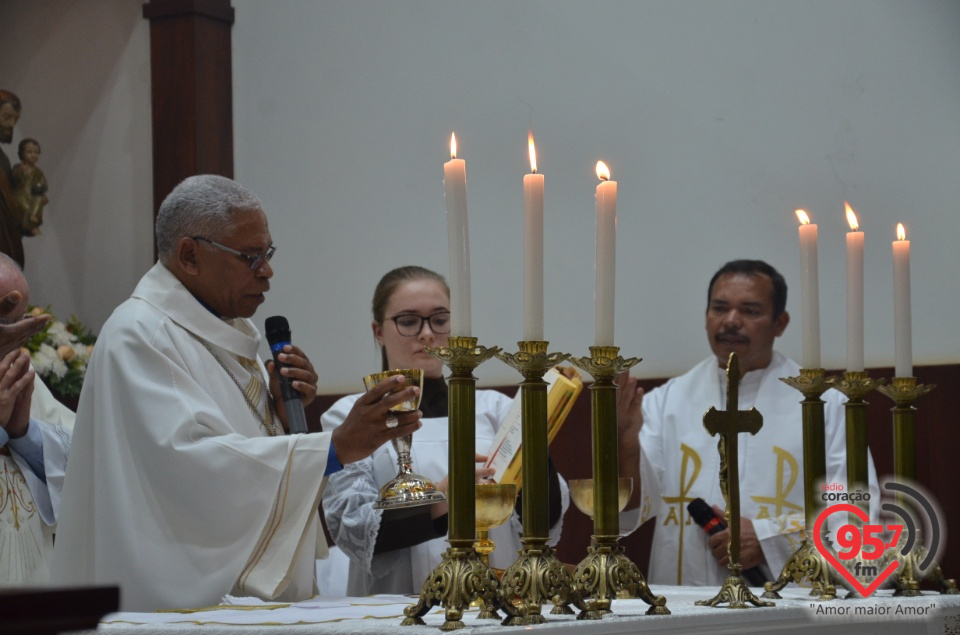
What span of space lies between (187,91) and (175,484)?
13.2ft

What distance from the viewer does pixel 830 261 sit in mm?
5660

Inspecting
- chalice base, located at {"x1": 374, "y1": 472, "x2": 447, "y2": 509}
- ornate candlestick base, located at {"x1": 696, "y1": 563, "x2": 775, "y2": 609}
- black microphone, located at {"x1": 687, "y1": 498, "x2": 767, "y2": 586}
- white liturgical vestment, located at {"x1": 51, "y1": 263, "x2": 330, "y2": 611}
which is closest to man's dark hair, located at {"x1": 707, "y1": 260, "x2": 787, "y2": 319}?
black microphone, located at {"x1": 687, "y1": 498, "x2": 767, "y2": 586}

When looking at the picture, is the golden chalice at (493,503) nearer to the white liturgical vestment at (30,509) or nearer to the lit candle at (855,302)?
the lit candle at (855,302)

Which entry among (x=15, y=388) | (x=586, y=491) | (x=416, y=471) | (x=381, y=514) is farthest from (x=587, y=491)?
(x=15, y=388)

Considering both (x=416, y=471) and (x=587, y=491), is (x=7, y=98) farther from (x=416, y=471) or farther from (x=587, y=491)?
(x=587, y=491)

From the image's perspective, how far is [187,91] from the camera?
6586 mm

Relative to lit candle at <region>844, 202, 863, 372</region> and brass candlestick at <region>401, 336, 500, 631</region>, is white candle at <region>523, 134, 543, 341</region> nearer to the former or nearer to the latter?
brass candlestick at <region>401, 336, 500, 631</region>

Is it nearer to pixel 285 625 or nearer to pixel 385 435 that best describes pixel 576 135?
pixel 385 435

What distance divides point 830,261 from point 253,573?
3.57 meters

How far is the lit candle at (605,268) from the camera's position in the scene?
226 centimetres

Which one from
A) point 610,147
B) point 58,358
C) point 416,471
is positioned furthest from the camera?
point 610,147

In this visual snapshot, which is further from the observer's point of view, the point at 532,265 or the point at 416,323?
the point at 416,323

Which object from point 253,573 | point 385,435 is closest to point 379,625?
point 385,435

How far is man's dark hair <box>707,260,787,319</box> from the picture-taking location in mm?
5242
